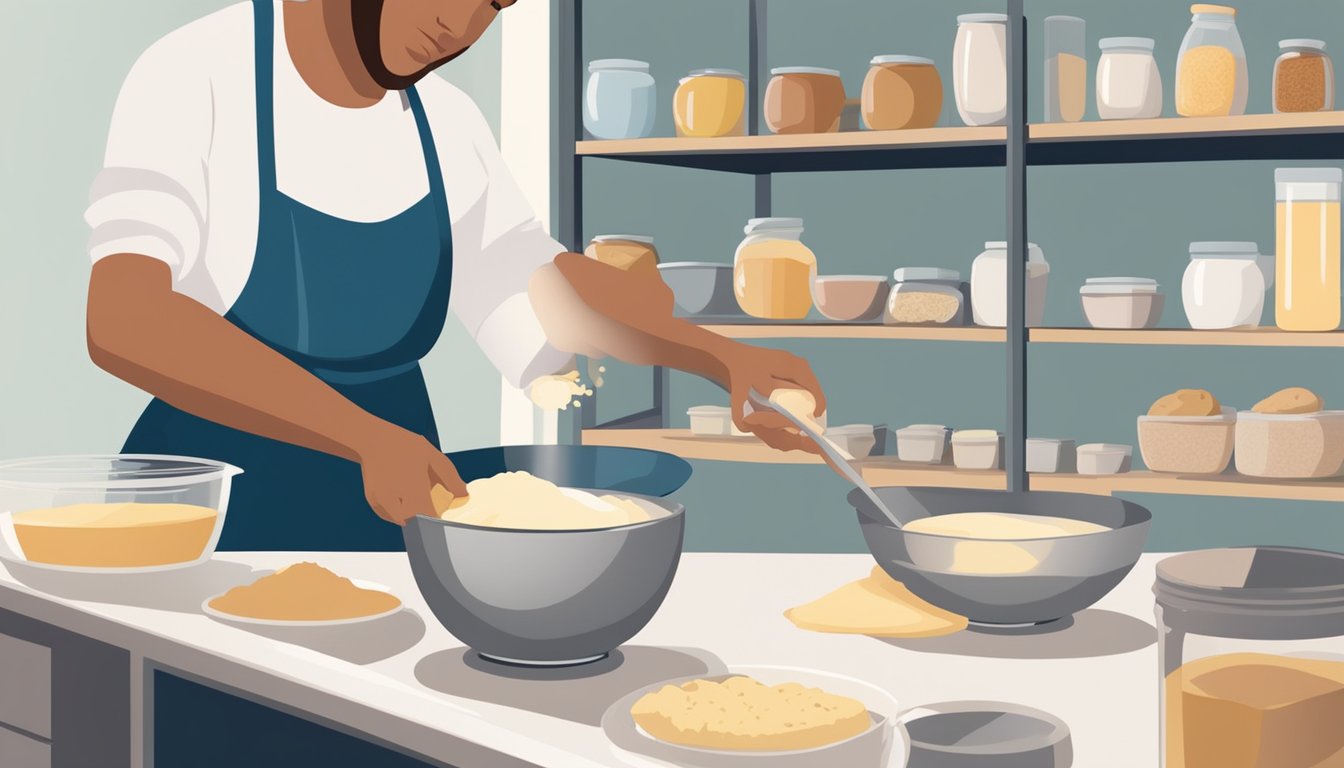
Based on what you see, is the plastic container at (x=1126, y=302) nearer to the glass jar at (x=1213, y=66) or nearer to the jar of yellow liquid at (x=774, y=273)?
the glass jar at (x=1213, y=66)

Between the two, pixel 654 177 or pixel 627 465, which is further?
pixel 654 177

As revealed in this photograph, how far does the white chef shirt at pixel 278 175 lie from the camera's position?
1.42 m

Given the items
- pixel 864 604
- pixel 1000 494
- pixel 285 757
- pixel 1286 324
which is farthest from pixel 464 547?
pixel 1286 324

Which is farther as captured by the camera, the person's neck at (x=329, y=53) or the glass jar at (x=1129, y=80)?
the glass jar at (x=1129, y=80)

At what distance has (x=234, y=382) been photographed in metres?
1.12

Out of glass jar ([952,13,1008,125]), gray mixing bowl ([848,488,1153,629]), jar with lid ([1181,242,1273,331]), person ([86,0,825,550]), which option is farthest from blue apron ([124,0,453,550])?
jar with lid ([1181,242,1273,331])

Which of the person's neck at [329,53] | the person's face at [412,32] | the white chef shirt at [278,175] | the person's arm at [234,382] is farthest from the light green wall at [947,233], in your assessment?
the person's arm at [234,382]

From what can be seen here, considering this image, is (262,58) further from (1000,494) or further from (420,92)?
(1000,494)

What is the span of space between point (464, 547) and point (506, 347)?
0.82 metres

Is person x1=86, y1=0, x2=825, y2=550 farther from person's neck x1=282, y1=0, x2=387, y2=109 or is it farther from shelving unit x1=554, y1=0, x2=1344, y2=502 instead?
shelving unit x1=554, y1=0, x2=1344, y2=502

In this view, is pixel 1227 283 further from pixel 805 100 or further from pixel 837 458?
pixel 837 458

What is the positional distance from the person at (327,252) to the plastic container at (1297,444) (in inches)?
51.1

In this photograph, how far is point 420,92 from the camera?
1.75 metres

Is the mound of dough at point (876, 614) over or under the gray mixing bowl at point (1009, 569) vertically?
under
